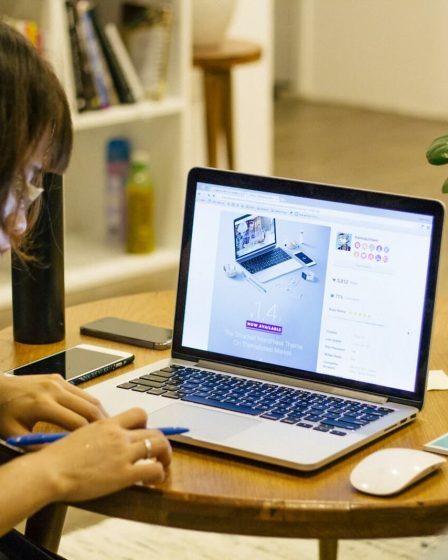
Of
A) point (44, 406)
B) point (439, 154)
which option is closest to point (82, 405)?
point (44, 406)

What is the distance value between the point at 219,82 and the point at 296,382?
2.09 m

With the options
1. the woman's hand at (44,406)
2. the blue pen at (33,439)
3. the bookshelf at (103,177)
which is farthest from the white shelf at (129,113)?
the blue pen at (33,439)

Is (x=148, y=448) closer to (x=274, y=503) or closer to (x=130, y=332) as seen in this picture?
(x=274, y=503)

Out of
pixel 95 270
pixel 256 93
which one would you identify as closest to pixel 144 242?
pixel 95 270

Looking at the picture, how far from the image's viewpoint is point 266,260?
4.40 ft

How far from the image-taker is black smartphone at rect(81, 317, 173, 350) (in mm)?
1485

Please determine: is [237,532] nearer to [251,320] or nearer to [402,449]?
[402,449]

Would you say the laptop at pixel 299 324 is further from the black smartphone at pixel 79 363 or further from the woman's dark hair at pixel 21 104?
the woman's dark hair at pixel 21 104

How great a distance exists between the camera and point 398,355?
1258 mm

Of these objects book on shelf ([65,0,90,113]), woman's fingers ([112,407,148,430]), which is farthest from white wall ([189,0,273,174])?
woman's fingers ([112,407,148,430])

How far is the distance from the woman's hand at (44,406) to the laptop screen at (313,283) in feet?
0.75

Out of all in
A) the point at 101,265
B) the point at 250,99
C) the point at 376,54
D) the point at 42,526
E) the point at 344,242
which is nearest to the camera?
the point at 344,242

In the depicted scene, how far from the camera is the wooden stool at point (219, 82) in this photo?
10.3ft

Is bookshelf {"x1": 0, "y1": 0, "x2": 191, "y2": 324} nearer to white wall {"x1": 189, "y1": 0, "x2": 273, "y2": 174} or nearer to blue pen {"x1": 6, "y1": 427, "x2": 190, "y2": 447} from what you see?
white wall {"x1": 189, "y1": 0, "x2": 273, "y2": 174}
